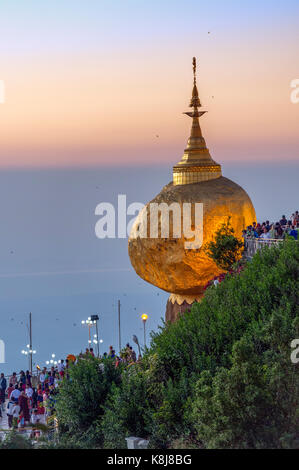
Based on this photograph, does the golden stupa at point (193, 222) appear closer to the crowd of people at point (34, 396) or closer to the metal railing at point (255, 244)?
the metal railing at point (255, 244)

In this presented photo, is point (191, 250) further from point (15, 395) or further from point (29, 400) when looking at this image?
point (15, 395)

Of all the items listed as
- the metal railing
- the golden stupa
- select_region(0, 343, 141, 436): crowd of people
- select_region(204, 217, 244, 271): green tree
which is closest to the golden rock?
the golden stupa

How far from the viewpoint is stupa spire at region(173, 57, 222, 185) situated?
26.4 metres

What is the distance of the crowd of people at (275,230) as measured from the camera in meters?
22.0

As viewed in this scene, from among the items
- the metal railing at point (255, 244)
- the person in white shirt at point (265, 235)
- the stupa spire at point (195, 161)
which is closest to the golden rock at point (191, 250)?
the stupa spire at point (195, 161)

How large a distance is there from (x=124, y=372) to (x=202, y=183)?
9359mm

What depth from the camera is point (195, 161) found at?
2673cm

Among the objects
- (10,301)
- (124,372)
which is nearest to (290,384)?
(124,372)

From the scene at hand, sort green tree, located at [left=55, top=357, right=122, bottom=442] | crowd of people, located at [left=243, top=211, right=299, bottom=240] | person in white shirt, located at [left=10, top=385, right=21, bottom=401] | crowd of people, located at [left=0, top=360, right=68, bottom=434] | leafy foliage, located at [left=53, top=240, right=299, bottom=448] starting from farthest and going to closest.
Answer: crowd of people, located at [left=243, top=211, right=299, bottom=240] < person in white shirt, located at [left=10, top=385, right=21, bottom=401] < crowd of people, located at [left=0, top=360, right=68, bottom=434] < green tree, located at [left=55, top=357, right=122, bottom=442] < leafy foliage, located at [left=53, top=240, right=299, bottom=448]

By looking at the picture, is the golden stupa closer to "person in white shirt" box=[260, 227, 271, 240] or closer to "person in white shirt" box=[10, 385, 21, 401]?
"person in white shirt" box=[260, 227, 271, 240]

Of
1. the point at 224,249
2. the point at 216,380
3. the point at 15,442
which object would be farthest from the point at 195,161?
the point at 15,442

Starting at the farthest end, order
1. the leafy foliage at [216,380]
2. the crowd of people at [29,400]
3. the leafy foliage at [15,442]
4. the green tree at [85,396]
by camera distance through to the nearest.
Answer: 1. the crowd of people at [29,400]
2. the green tree at [85,396]
3. the leafy foliage at [216,380]
4. the leafy foliage at [15,442]

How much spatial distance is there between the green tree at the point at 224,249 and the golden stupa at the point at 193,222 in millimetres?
478

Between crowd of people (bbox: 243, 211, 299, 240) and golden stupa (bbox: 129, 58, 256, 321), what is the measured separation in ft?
3.68
